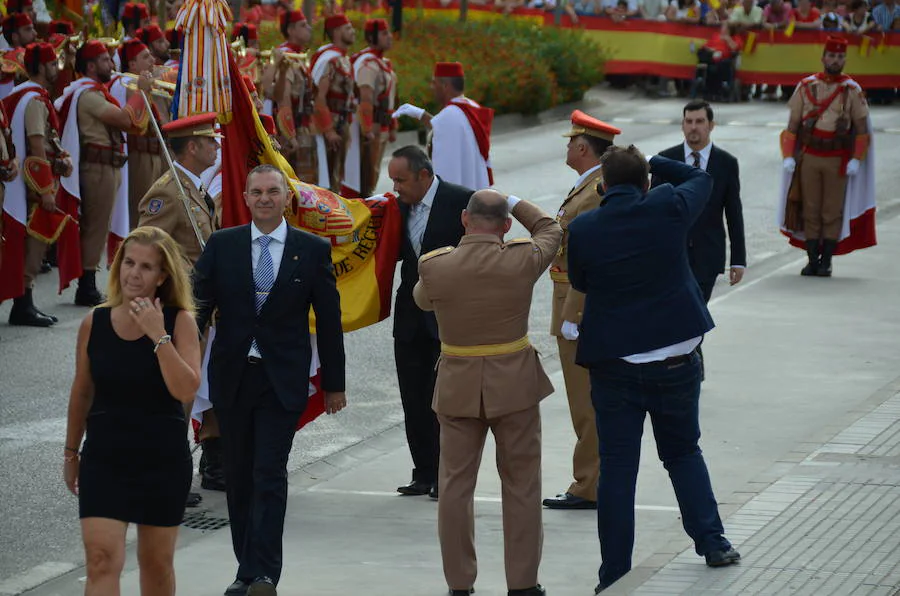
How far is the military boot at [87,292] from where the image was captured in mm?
14539

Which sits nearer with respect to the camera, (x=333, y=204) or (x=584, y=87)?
(x=333, y=204)

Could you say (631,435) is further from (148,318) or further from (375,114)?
(375,114)

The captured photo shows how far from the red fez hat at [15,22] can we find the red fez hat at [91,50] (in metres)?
1.98

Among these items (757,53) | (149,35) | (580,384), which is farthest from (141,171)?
(757,53)

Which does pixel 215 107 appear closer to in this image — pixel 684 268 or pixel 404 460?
pixel 404 460

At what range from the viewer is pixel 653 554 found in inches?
303

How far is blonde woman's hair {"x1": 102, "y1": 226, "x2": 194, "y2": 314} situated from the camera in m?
6.46

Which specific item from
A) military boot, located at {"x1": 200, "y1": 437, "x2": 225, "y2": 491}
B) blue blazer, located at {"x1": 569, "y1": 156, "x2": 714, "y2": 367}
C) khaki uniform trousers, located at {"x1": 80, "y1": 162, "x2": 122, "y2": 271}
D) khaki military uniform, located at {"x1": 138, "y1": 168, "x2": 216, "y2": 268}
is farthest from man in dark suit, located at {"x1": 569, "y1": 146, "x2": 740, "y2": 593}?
khaki uniform trousers, located at {"x1": 80, "y1": 162, "x2": 122, "y2": 271}

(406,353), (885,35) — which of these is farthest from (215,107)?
(885,35)

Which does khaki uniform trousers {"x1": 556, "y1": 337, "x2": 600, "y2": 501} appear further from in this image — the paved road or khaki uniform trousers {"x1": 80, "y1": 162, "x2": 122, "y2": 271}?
khaki uniform trousers {"x1": 80, "y1": 162, "x2": 122, "y2": 271}

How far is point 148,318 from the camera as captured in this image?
248 inches

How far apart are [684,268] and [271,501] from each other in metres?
2.06

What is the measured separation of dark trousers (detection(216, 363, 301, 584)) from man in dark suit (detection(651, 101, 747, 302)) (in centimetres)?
413

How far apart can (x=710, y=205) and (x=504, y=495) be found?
4.02 m
